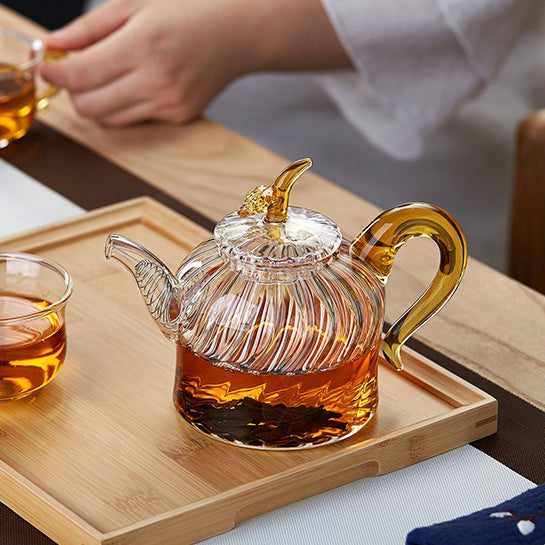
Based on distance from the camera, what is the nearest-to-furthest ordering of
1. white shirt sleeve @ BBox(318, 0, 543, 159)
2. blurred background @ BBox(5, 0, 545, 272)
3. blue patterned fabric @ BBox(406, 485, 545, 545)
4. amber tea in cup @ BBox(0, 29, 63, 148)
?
blue patterned fabric @ BBox(406, 485, 545, 545), amber tea in cup @ BBox(0, 29, 63, 148), white shirt sleeve @ BBox(318, 0, 543, 159), blurred background @ BBox(5, 0, 545, 272)

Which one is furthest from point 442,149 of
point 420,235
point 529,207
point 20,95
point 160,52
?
point 420,235

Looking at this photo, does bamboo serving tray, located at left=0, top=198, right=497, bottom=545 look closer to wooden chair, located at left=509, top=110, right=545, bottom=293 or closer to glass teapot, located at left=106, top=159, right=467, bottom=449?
glass teapot, located at left=106, top=159, right=467, bottom=449

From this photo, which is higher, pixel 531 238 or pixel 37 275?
pixel 37 275

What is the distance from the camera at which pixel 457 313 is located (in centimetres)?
66

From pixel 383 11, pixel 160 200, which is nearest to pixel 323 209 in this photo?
pixel 160 200

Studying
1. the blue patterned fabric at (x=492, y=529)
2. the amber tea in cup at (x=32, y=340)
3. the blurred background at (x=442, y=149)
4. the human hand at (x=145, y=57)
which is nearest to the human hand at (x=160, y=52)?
the human hand at (x=145, y=57)

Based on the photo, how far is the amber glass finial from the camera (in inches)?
19.6

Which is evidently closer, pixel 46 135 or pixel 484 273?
pixel 484 273

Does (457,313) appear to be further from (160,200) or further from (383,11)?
(383,11)

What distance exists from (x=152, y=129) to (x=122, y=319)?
318mm

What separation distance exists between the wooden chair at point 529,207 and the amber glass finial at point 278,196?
1.63 feet

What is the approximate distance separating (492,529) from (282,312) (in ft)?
0.43

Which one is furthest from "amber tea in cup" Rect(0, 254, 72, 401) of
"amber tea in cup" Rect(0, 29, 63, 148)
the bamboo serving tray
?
"amber tea in cup" Rect(0, 29, 63, 148)

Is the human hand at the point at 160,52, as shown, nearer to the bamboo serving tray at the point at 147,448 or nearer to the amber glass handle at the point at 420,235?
the bamboo serving tray at the point at 147,448
